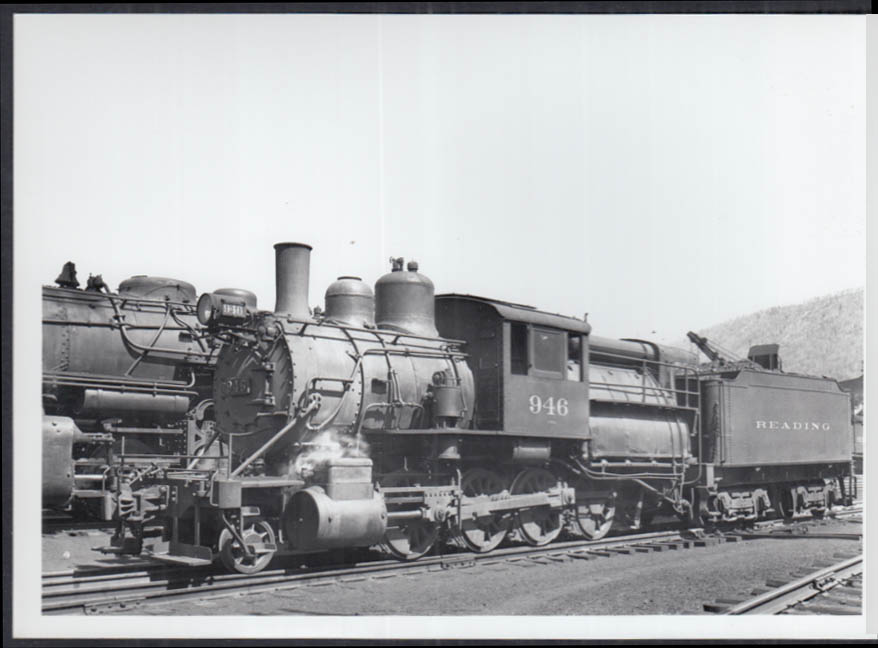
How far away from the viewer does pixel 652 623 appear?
25.8ft

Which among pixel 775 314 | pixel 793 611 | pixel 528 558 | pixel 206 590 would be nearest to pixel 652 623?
pixel 793 611

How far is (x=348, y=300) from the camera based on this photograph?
36.3 ft

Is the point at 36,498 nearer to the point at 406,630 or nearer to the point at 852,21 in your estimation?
the point at 406,630

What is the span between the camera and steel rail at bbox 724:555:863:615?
25.9 feet

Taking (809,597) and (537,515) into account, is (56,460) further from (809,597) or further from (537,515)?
(809,597)

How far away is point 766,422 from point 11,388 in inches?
482

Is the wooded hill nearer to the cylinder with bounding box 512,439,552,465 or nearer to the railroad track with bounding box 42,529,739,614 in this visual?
the cylinder with bounding box 512,439,552,465

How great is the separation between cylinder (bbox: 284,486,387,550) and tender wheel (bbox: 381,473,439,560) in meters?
0.65

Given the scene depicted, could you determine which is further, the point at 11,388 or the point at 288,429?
the point at 288,429

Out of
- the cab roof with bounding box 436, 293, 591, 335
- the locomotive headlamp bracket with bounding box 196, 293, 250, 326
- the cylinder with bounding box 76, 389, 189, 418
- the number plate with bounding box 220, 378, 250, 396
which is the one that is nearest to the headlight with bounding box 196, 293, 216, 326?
the locomotive headlamp bracket with bounding box 196, 293, 250, 326

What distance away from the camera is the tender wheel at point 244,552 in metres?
8.52

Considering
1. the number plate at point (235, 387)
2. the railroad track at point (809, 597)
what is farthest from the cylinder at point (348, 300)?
the railroad track at point (809, 597)

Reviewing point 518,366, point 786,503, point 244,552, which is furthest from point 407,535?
point 786,503

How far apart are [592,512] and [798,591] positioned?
414 centimetres
